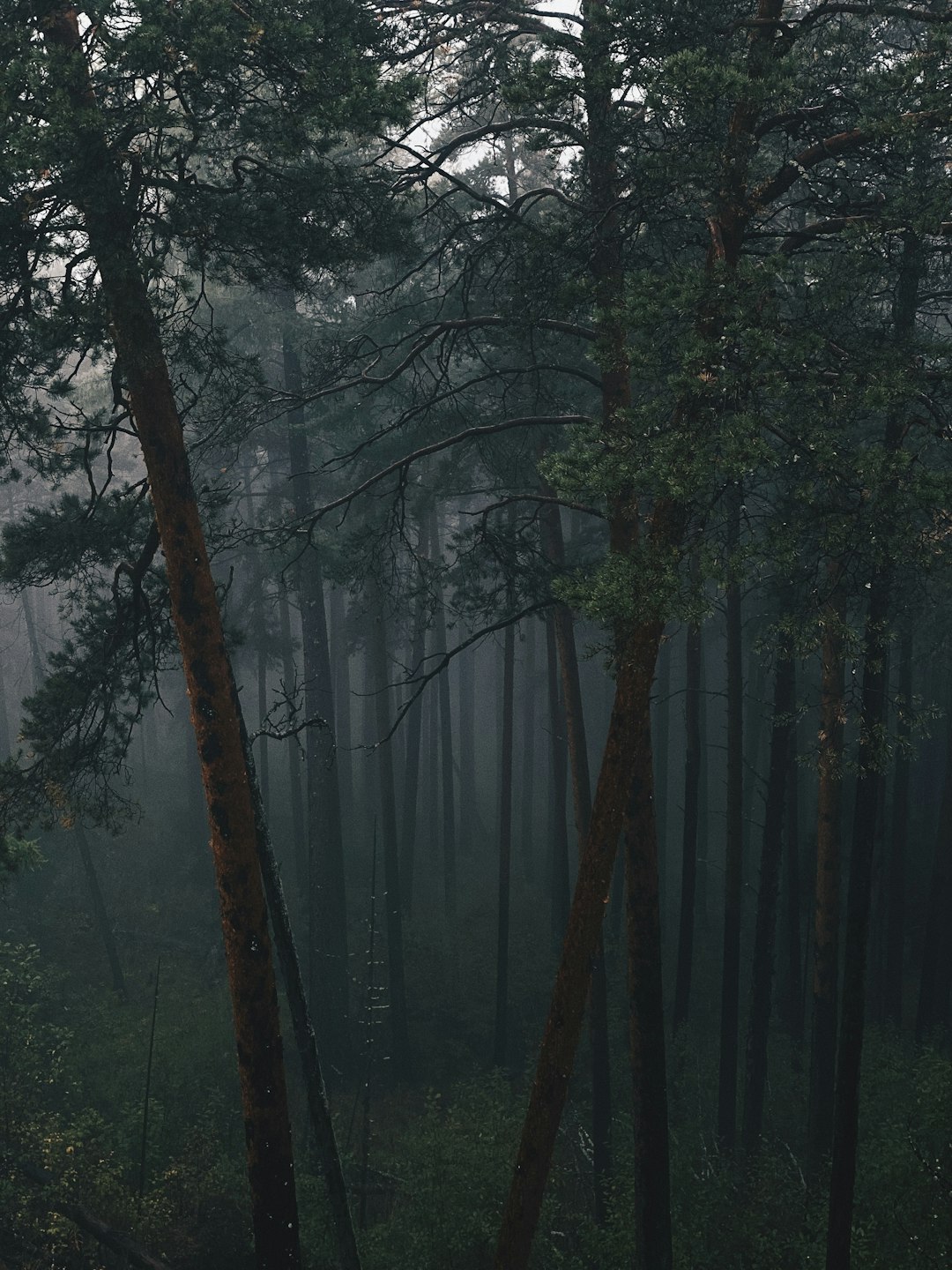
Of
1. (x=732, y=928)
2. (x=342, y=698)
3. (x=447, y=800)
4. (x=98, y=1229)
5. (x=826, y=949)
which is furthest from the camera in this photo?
(x=342, y=698)

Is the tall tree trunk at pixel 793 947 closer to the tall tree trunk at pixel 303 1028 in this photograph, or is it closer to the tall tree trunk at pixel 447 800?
the tall tree trunk at pixel 447 800

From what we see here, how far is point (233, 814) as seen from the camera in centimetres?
738

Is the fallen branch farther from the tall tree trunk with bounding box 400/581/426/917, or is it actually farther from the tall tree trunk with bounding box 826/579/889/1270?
the tall tree trunk with bounding box 400/581/426/917

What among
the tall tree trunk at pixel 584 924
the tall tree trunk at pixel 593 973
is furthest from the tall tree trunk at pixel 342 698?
the tall tree trunk at pixel 584 924

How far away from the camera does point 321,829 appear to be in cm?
1964

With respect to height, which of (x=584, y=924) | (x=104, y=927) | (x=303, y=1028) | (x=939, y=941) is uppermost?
(x=584, y=924)

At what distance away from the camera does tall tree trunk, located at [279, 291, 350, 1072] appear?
62.6 feet

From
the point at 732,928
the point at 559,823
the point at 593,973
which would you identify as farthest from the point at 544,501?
the point at 559,823

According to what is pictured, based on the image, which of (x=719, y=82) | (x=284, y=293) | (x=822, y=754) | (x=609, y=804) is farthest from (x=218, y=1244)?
(x=284, y=293)

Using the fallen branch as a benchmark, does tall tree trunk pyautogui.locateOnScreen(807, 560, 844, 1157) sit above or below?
above

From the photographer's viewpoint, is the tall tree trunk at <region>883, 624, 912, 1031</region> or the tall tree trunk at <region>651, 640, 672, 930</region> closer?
the tall tree trunk at <region>883, 624, 912, 1031</region>

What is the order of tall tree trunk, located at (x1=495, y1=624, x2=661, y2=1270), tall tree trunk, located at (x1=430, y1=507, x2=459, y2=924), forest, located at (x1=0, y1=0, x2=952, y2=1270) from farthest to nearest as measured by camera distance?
tall tree trunk, located at (x1=430, y1=507, x2=459, y2=924)
tall tree trunk, located at (x1=495, y1=624, x2=661, y2=1270)
forest, located at (x1=0, y1=0, x2=952, y2=1270)

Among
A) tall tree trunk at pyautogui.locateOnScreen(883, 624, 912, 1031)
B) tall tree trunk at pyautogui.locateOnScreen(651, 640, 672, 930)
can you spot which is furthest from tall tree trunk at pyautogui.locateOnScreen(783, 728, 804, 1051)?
tall tree trunk at pyautogui.locateOnScreen(651, 640, 672, 930)

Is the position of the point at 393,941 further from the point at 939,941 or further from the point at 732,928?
the point at 939,941
